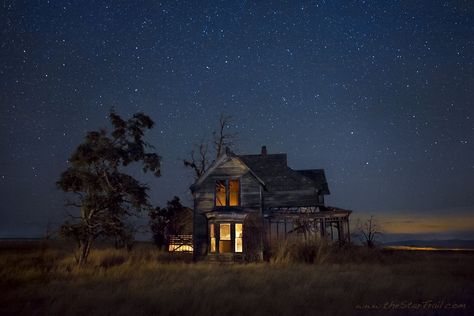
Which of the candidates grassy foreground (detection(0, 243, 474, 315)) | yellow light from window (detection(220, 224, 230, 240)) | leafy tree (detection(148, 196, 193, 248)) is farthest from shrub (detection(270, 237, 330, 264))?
leafy tree (detection(148, 196, 193, 248))

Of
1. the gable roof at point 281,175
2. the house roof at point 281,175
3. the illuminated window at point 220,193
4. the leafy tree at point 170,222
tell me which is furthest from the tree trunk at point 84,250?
the leafy tree at point 170,222

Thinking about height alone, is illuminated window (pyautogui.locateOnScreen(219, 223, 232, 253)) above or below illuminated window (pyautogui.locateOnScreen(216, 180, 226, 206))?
below

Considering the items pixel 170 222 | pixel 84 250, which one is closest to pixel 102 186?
pixel 84 250

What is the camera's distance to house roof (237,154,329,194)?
2914 cm

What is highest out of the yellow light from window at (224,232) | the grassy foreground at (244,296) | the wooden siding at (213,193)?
the wooden siding at (213,193)

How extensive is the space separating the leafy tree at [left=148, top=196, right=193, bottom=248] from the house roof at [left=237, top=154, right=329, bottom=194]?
9645 mm

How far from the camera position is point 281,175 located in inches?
1178

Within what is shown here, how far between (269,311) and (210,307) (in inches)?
50.3

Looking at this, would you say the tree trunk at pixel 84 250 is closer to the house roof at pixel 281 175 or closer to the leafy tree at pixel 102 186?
the leafy tree at pixel 102 186

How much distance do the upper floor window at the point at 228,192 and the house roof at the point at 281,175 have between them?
3.50 metres

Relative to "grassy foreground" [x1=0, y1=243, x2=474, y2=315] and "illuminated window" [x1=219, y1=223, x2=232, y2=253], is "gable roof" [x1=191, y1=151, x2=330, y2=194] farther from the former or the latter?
"grassy foreground" [x1=0, y1=243, x2=474, y2=315]

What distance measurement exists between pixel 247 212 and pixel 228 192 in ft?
6.54

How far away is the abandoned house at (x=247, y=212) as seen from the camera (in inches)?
942

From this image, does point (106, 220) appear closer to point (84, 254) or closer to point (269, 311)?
point (84, 254)
